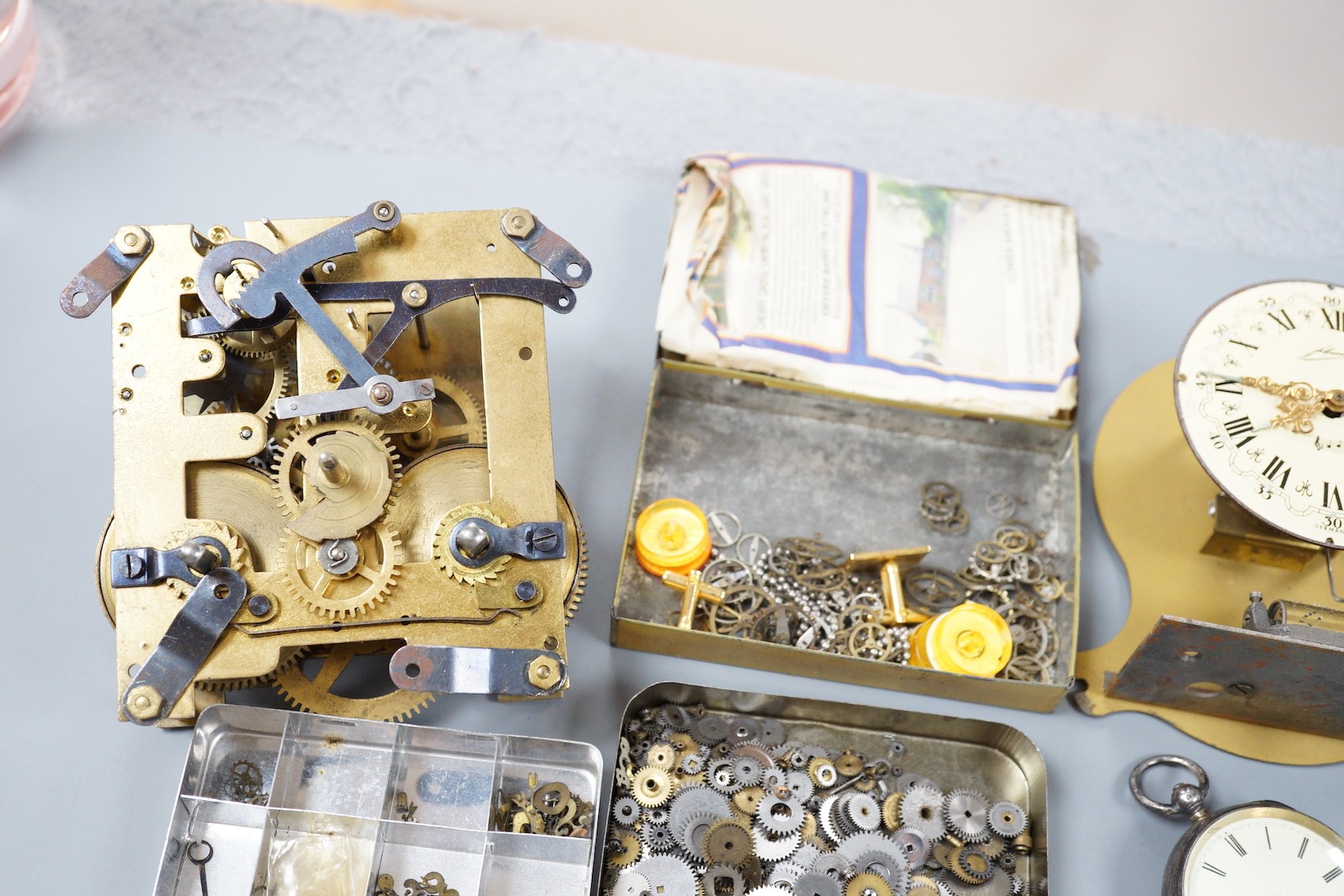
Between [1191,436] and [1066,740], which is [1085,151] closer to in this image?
[1191,436]

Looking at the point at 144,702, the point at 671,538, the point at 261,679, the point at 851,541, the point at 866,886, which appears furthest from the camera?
the point at 851,541

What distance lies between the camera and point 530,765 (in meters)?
2.13

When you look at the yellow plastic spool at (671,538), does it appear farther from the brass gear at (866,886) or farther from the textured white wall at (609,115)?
the textured white wall at (609,115)

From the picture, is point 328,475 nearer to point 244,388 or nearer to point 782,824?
point 244,388

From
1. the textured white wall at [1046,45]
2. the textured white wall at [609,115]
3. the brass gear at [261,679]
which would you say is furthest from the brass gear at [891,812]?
the textured white wall at [1046,45]

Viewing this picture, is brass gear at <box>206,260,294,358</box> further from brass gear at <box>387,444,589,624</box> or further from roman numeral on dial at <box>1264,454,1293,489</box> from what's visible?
roman numeral on dial at <box>1264,454,1293,489</box>

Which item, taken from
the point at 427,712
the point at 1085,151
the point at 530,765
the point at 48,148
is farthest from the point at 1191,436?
the point at 48,148

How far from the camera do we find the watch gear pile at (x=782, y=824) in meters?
2.18

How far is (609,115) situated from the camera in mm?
3025

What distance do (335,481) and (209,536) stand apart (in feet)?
0.80

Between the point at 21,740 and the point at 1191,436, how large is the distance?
8.23 ft

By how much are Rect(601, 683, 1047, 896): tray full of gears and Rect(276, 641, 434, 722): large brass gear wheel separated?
1.45 ft

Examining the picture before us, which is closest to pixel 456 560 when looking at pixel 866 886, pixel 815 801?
pixel 815 801

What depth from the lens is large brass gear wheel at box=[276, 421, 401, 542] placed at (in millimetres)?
1894
